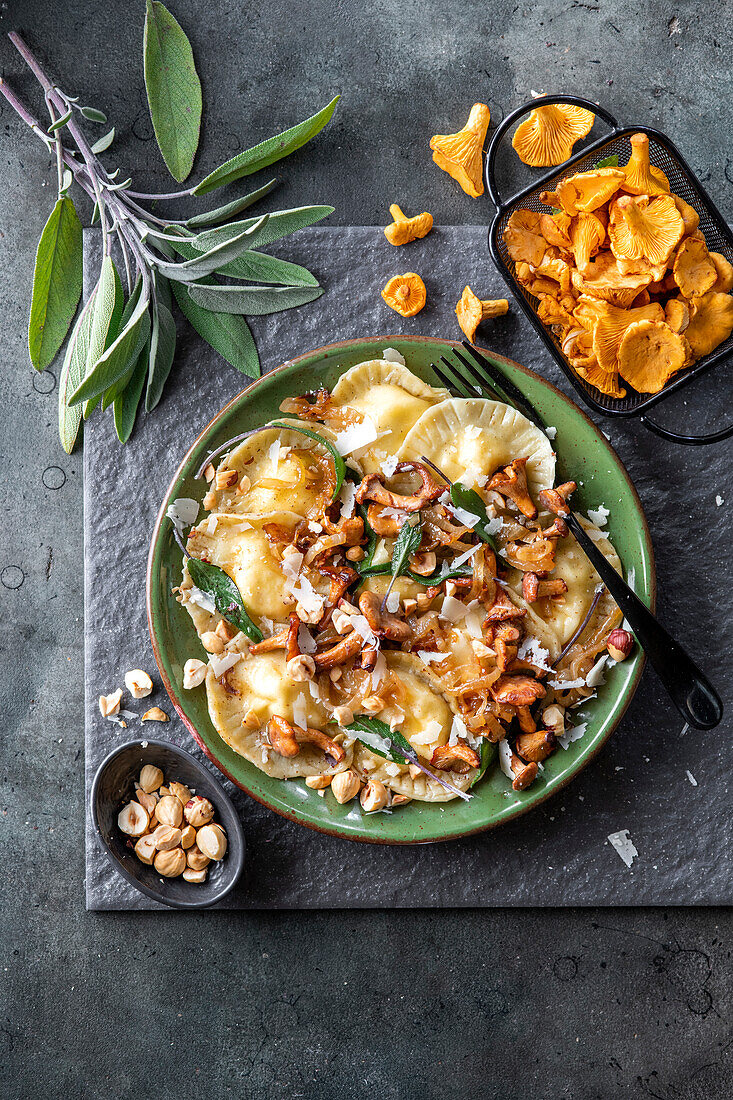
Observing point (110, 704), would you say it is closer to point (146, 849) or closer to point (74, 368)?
point (146, 849)

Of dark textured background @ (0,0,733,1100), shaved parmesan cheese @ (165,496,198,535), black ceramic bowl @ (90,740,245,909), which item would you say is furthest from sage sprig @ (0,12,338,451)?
black ceramic bowl @ (90,740,245,909)

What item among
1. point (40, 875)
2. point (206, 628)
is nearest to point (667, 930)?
point (206, 628)

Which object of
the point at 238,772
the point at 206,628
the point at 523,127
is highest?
the point at 523,127

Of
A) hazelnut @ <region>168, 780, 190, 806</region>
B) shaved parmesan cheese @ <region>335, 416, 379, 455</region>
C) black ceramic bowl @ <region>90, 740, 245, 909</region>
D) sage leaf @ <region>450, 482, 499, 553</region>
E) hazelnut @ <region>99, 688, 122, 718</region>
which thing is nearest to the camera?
sage leaf @ <region>450, 482, 499, 553</region>

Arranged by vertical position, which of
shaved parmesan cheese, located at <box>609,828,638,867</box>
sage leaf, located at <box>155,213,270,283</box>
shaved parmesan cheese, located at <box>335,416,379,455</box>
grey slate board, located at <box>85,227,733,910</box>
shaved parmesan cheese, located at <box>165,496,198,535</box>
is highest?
sage leaf, located at <box>155,213,270,283</box>

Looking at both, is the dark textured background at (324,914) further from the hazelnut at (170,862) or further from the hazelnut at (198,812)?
the hazelnut at (198,812)

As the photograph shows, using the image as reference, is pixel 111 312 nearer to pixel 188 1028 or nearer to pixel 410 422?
pixel 410 422

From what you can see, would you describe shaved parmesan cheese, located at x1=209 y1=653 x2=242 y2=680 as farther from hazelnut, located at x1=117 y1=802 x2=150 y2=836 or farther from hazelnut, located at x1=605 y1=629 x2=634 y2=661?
hazelnut, located at x1=605 y1=629 x2=634 y2=661

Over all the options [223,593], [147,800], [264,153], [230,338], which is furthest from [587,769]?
[264,153]
